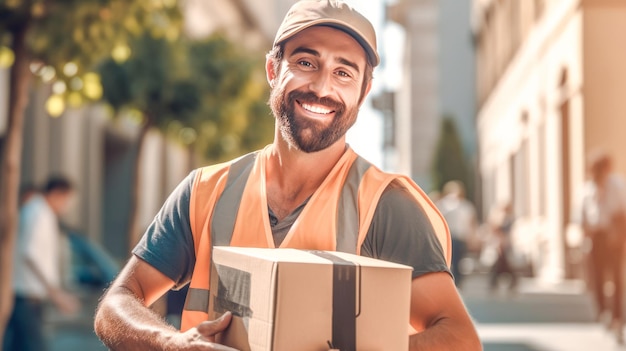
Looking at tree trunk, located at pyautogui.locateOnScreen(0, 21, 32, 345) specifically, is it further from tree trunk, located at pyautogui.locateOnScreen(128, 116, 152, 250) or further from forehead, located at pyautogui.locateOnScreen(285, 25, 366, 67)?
tree trunk, located at pyautogui.locateOnScreen(128, 116, 152, 250)

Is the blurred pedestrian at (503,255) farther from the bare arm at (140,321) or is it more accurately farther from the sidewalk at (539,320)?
the bare arm at (140,321)

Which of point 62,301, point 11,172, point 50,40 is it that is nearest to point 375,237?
point 62,301

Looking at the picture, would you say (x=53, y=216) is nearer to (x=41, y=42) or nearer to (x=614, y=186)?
(x=41, y=42)

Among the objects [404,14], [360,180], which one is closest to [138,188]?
[360,180]

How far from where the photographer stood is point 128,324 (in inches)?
107

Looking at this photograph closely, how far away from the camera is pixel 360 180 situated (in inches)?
111

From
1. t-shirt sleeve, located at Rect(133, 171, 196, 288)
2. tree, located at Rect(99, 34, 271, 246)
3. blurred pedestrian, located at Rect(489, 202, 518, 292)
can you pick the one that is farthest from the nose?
blurred pedestrian, located at Rect(489, 202, 518, 292)

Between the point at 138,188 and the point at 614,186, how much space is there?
863 cm

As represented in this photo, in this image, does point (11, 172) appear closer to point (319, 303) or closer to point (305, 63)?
point (305, 63)

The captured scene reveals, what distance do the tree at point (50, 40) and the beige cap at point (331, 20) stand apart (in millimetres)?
6445

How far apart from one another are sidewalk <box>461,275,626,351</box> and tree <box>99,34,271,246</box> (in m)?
4.94

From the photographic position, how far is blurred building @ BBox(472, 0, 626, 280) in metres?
20.2

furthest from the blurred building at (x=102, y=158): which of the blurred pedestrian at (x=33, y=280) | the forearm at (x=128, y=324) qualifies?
the forearm at (x=128, y=324)

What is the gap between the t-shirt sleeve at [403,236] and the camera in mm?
2662
